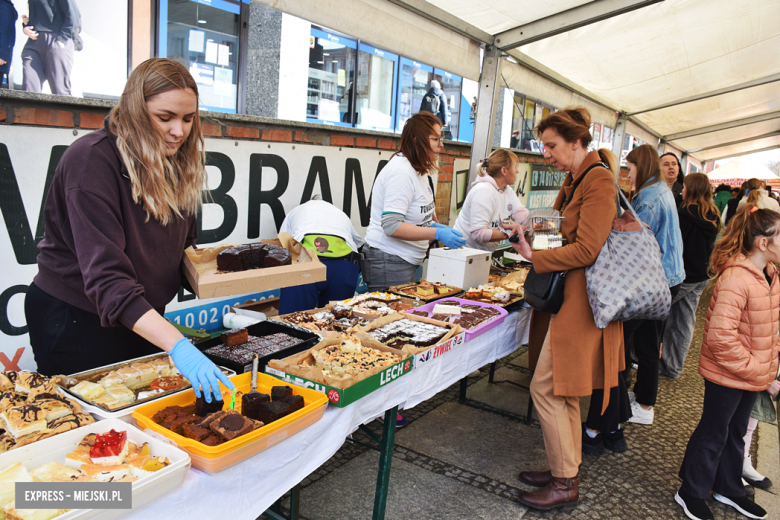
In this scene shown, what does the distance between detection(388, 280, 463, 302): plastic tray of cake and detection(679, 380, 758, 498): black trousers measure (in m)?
1.66

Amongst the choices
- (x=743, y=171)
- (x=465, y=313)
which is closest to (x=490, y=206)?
(x=465, y=313)

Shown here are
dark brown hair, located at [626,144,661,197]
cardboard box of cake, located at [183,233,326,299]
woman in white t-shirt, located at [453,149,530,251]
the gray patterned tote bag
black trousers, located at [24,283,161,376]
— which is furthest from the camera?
woman in white t-shirt, located at [453,149,530,251]

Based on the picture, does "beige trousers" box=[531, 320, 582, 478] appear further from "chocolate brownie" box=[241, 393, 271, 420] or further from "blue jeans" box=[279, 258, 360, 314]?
"chocolate brownie" box=[241, 393, 271, 420]

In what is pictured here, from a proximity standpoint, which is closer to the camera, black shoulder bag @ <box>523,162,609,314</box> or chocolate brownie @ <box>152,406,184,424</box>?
chocolate brownie @ <box>152,406,184,424</box>

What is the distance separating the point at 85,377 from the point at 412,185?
92.2 inches

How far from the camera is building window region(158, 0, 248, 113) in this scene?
5.59 metres

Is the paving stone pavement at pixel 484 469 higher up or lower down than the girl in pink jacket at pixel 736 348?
lower down

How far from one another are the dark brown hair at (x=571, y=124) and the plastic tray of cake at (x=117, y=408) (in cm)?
207

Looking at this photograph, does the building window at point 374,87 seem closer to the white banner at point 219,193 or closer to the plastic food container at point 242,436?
the white banner at point 219,193

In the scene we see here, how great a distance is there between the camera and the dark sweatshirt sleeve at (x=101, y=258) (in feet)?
5.12

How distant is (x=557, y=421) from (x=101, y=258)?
7.65 feet

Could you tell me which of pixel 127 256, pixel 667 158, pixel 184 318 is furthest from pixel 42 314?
pixel 667 158

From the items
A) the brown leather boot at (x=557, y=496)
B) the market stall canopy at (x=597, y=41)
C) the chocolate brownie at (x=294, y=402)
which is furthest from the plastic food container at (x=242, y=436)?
the market stall canopy at (x=597, y=41)

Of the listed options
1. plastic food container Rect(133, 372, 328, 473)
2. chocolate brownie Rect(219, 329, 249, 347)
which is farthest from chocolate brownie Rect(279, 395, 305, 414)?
chocolate brownie Rect(219, 329, 249, 347)
